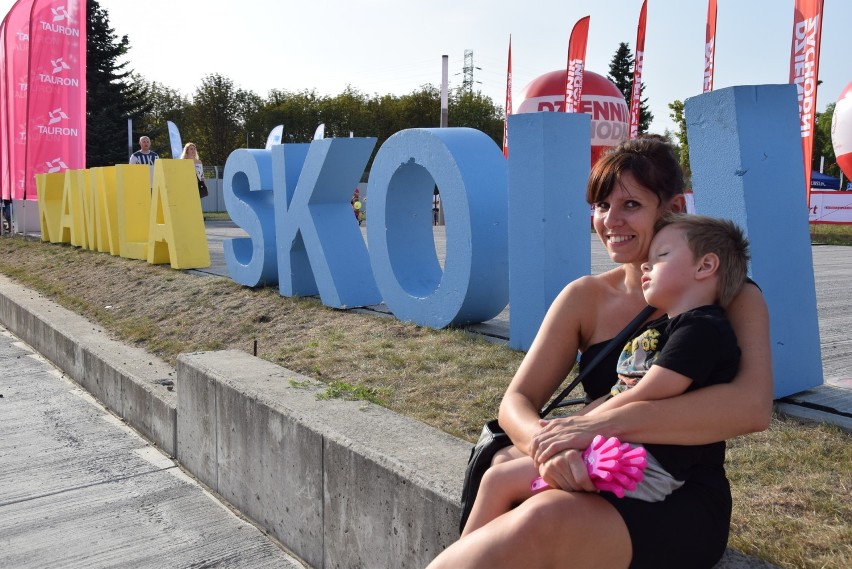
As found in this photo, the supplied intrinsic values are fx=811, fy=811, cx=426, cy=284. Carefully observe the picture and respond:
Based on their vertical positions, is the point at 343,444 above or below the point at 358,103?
below

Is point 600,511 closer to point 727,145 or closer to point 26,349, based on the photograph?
point 727,145

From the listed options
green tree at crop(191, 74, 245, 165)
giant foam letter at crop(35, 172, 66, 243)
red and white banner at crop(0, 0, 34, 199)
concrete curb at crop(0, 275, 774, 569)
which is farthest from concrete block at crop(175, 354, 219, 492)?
green tree at crop(191, 74, 245, 165)

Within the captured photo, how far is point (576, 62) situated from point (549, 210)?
68.3 feet

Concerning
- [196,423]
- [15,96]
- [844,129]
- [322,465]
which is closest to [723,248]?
[322,465]

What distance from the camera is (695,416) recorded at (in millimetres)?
1946

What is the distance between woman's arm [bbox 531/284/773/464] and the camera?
1945 mm

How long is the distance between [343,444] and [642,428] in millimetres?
1385

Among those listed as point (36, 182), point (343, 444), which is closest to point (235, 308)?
point (343, 444)

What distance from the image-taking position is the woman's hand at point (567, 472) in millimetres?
1845

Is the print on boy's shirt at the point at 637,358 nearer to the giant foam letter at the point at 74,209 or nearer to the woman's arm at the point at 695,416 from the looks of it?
the woman's arm at the point at 695,416

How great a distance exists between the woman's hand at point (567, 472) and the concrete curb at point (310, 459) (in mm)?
463

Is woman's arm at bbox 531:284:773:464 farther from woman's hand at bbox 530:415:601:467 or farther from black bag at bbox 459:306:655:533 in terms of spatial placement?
black bag at bbox 459:306:655:533

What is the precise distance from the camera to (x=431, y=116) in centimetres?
6681

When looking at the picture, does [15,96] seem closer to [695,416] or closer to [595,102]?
[595,102]
